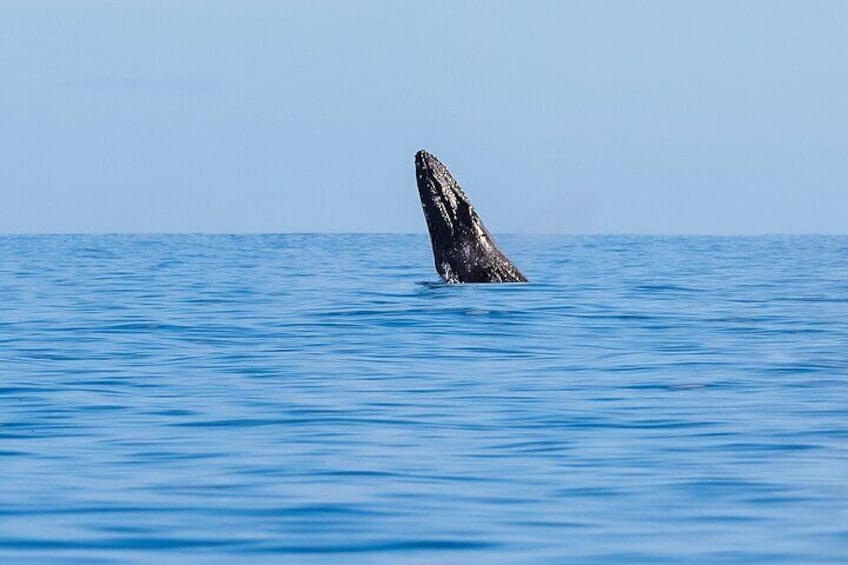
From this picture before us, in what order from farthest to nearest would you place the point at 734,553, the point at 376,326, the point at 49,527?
the point at 376,326, the point at 49,527, the point at 734,553

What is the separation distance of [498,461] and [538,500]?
135 cm

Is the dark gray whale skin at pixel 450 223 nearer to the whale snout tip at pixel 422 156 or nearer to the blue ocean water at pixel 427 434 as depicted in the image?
the whale snout tip at pixel 422 156

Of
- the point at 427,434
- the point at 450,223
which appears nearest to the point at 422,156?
the point at 450,223

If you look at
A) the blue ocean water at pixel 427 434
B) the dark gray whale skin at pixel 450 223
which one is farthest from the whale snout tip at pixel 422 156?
the blue ocean water at pixel 427 434

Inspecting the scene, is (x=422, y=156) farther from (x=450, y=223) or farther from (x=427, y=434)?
(x=427, y=434)

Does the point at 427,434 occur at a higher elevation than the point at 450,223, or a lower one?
lower

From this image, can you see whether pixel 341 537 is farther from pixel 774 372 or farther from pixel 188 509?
pixel 774 372

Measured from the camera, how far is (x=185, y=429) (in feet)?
41.0

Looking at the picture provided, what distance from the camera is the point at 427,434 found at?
40.2ft

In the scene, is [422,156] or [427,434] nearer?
[427,434]

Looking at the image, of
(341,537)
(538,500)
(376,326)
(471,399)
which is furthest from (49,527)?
(376,326)

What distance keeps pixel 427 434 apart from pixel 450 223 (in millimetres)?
15102

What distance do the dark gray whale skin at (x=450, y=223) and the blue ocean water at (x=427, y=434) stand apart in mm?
2065

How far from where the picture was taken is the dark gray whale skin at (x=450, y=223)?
2714cm
